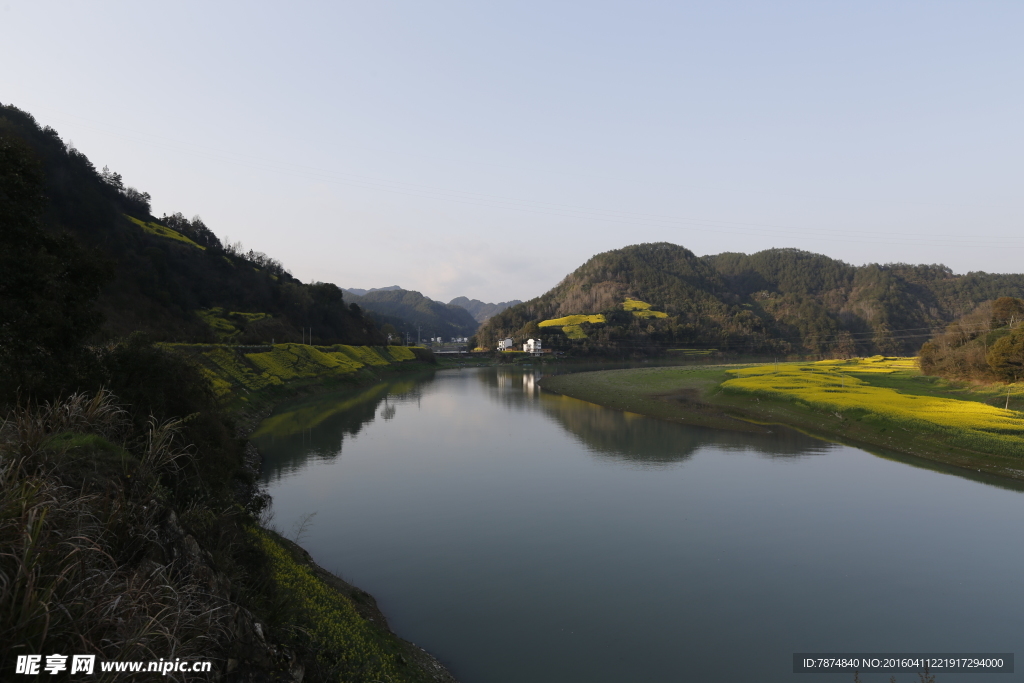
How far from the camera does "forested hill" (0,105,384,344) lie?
49.9 m

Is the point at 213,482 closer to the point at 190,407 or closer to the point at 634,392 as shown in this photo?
the point at 190,407

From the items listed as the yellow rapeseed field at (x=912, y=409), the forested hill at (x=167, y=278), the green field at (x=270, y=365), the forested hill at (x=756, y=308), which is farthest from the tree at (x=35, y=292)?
the forested hill at (x=756, y=308)

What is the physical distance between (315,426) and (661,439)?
22542mm

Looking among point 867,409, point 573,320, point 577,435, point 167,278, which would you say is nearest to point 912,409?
point 867,409

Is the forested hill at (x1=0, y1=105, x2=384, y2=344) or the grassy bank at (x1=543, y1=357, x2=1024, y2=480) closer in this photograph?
the grassy bank at (x1=543, y1=357, x2=1024, y2=480)

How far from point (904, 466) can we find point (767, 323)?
455ft

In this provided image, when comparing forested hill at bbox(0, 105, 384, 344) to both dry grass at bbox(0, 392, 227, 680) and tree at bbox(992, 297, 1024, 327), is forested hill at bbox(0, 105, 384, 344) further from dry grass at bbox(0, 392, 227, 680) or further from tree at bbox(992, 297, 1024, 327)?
tree at bbox(992, 297, 1024, 327)

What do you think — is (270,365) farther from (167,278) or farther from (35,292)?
(35,292)

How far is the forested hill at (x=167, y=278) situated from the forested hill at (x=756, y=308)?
65.2 metres

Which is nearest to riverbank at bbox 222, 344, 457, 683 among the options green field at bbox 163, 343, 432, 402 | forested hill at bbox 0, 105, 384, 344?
green field at bbox 163, 343, 432, 402

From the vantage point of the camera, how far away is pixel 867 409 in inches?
1208

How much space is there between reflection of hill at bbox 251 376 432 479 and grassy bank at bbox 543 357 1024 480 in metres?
21.2

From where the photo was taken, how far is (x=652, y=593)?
11523 mm

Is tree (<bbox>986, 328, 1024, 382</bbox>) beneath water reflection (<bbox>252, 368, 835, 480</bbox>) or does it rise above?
above
